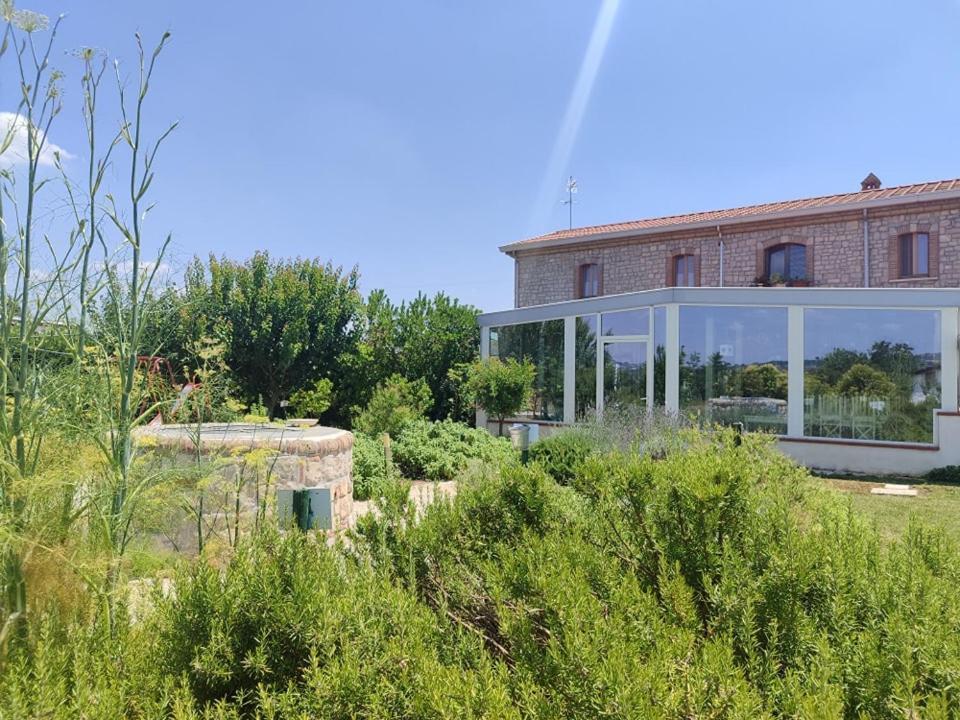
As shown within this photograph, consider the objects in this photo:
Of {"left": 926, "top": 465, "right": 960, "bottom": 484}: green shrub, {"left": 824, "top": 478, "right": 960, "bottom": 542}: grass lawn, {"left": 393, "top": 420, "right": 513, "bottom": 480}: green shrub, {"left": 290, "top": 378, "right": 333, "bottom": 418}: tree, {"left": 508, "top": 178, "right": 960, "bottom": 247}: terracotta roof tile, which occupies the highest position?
{"left": 508, "top": 178, "right": 960, "bottom": 247}: terracotta roof tile

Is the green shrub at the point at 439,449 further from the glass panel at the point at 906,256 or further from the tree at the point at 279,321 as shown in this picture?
the glass panel at the point at 906,256

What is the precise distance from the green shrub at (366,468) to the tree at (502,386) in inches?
179

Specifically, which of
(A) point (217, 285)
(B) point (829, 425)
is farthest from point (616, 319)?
(A) point (217, 285)

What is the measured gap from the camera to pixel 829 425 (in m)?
11.5

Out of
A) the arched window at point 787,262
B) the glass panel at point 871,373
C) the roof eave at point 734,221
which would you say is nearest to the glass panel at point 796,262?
the arched window at point 787,262

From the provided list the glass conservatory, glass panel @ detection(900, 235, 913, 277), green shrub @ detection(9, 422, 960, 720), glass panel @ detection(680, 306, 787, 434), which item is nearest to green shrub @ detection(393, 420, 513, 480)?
the glass conservatory

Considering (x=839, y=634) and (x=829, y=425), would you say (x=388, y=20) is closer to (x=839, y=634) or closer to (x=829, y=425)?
(x=839, y=634)

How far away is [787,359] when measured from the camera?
11.8m

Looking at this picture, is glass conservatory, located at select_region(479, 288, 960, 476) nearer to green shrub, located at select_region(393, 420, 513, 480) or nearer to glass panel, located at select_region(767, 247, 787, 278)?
green shrub, located at select_region(393, 420, 513, 480)

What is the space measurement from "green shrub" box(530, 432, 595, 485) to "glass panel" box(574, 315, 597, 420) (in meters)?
3.84

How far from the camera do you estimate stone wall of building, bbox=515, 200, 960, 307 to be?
1631 centimetres

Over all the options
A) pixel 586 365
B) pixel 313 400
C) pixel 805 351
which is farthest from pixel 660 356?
pixel 313 400

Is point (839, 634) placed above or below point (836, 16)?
below

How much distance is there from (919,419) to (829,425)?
1506mm
